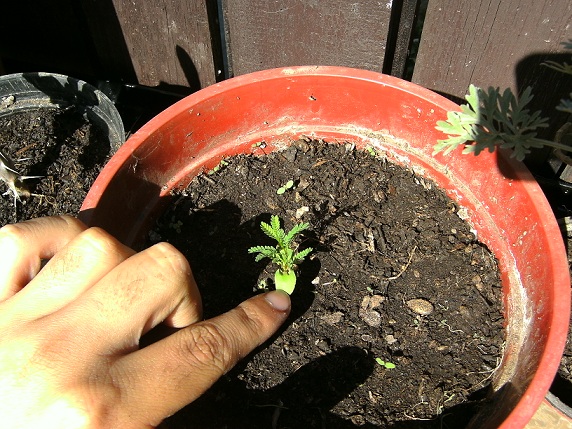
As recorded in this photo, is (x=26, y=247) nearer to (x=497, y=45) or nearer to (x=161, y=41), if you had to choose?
(x=161, y=41)

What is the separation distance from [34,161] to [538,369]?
6.03 ft

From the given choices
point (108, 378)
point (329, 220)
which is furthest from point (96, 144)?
point (108, 378)

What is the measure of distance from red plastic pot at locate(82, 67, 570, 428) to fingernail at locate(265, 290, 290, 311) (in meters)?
0.45

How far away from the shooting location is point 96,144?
2074 mm

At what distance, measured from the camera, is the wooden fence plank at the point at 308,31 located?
1.88 meters

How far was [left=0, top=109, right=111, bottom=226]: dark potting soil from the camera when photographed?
192 centimetres

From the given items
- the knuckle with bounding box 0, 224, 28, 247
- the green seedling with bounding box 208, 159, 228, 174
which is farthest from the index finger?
the green seedling with bounding box 208, 159, 228, 174

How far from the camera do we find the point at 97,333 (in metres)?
0.92

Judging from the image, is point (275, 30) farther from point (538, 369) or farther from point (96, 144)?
point (538, 369)

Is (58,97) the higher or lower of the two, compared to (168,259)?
lower

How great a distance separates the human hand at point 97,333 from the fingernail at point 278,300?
0.50 ft

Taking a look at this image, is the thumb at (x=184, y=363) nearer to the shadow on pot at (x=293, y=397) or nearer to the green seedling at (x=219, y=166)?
the shadow on pot at (x=293, y=397)

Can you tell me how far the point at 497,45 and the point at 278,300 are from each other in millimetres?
1193

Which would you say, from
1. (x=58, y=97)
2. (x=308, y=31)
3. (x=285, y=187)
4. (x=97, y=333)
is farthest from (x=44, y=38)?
(x=97, y=333)
